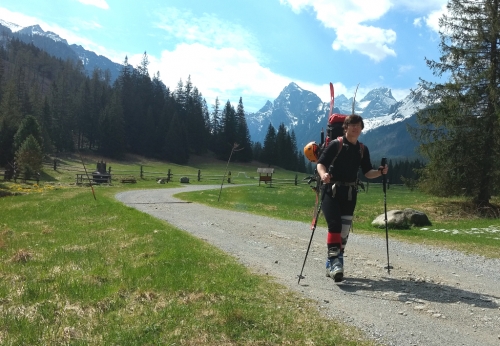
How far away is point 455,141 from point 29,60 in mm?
185669

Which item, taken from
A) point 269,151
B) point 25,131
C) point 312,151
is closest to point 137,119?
point 269,151

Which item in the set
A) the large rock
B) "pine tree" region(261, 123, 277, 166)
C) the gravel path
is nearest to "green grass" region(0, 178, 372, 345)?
the gravel path

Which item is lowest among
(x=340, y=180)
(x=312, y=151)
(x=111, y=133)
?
(x=340, y=180)

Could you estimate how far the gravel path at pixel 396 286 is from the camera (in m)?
4.65

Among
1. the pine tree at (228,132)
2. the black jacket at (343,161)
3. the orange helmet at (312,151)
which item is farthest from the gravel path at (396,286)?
the pine tree at (228,132)

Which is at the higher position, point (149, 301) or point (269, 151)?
point (269, 151)

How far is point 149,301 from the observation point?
538cm

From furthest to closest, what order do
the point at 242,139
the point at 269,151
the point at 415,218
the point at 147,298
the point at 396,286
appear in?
the point at 242,139 < the point at 269,151 < the point at 415,218 < the point at 396,286 < the point at 147,298

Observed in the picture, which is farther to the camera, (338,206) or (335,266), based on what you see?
(338,206)

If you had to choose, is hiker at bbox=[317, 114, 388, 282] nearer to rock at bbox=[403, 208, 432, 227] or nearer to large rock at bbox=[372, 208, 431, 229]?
large rock at bbox=[372, 208, 431, 229]

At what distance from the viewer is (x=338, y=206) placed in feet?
22.4

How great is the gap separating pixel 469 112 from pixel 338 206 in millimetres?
A: 23510

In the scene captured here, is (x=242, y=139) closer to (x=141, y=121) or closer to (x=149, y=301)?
(x=141, y=121)

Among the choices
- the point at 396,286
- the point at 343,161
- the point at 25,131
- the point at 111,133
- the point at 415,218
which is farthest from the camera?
the point at 111,133
